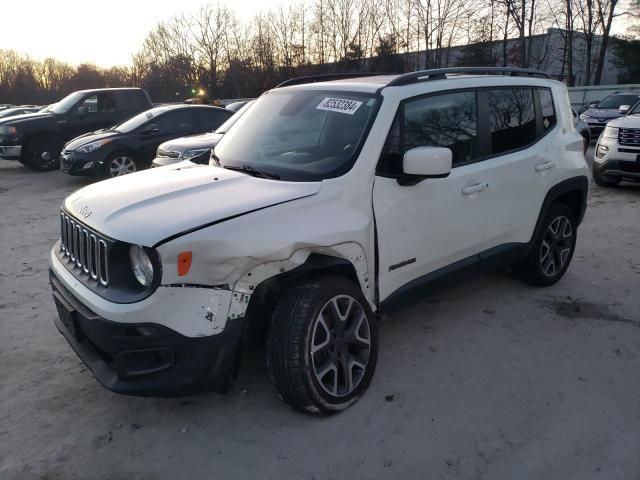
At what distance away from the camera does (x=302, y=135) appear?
3.54 m

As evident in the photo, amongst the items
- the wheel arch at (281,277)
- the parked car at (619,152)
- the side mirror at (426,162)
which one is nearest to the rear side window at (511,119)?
the side mirror at (426,162)

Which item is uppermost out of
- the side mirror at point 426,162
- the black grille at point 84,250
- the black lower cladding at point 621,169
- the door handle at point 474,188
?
the side mirror at point 426,162

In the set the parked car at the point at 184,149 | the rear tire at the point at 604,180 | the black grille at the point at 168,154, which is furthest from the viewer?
the rear tire at the point at 604,180

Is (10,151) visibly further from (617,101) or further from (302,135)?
(617,101)

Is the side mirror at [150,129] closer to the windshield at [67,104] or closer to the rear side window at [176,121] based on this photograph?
the rear side window at [176,121]

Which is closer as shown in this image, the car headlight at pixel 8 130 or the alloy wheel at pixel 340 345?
the alloy wheel at pixel 340 345

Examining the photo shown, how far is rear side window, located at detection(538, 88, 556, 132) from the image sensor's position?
4.38 meters

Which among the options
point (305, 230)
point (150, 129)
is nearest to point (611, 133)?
point (305, 230)

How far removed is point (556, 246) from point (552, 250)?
0.07 meters

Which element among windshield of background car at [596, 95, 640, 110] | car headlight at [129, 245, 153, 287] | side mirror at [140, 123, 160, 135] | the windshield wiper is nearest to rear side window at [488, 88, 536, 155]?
the windshield wiper

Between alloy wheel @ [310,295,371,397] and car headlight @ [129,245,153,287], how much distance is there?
0.87 m

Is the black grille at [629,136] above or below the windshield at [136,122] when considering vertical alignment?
below

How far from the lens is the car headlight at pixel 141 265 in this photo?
2516 millimetres

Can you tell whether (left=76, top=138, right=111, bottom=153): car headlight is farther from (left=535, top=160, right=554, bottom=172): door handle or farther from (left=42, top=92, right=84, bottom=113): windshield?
(left=535, top=160, right=554, bottom=172): door handle
